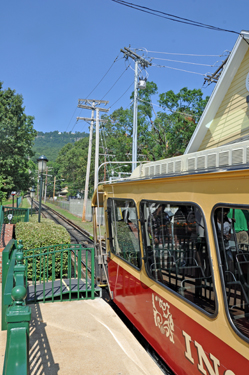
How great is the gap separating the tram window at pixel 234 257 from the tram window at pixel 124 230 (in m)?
1.97

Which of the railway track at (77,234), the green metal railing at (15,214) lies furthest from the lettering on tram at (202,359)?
the railway track at (77,234)

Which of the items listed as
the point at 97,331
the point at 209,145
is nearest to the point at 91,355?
the point at 97,331

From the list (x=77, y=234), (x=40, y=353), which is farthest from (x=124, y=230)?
(x=77, y=234)

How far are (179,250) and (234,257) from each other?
87 cm

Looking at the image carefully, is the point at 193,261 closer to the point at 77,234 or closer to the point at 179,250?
the point at 179,250

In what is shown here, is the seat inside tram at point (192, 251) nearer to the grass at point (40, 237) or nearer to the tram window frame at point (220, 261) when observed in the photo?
the tram window frame at point (220, 261)

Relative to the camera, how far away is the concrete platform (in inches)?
148

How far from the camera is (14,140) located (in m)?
27.7

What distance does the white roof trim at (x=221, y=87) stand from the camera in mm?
8984

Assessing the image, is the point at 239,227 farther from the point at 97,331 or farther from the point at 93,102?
the point at 93,102

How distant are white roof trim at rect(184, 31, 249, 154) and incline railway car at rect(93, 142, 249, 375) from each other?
6.19 meters

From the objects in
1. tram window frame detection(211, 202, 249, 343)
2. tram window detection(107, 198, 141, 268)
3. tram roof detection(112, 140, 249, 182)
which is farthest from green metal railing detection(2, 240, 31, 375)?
tram window detection(107, 198, 141, 268)

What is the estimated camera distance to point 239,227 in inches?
103

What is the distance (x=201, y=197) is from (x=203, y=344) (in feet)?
4.25
